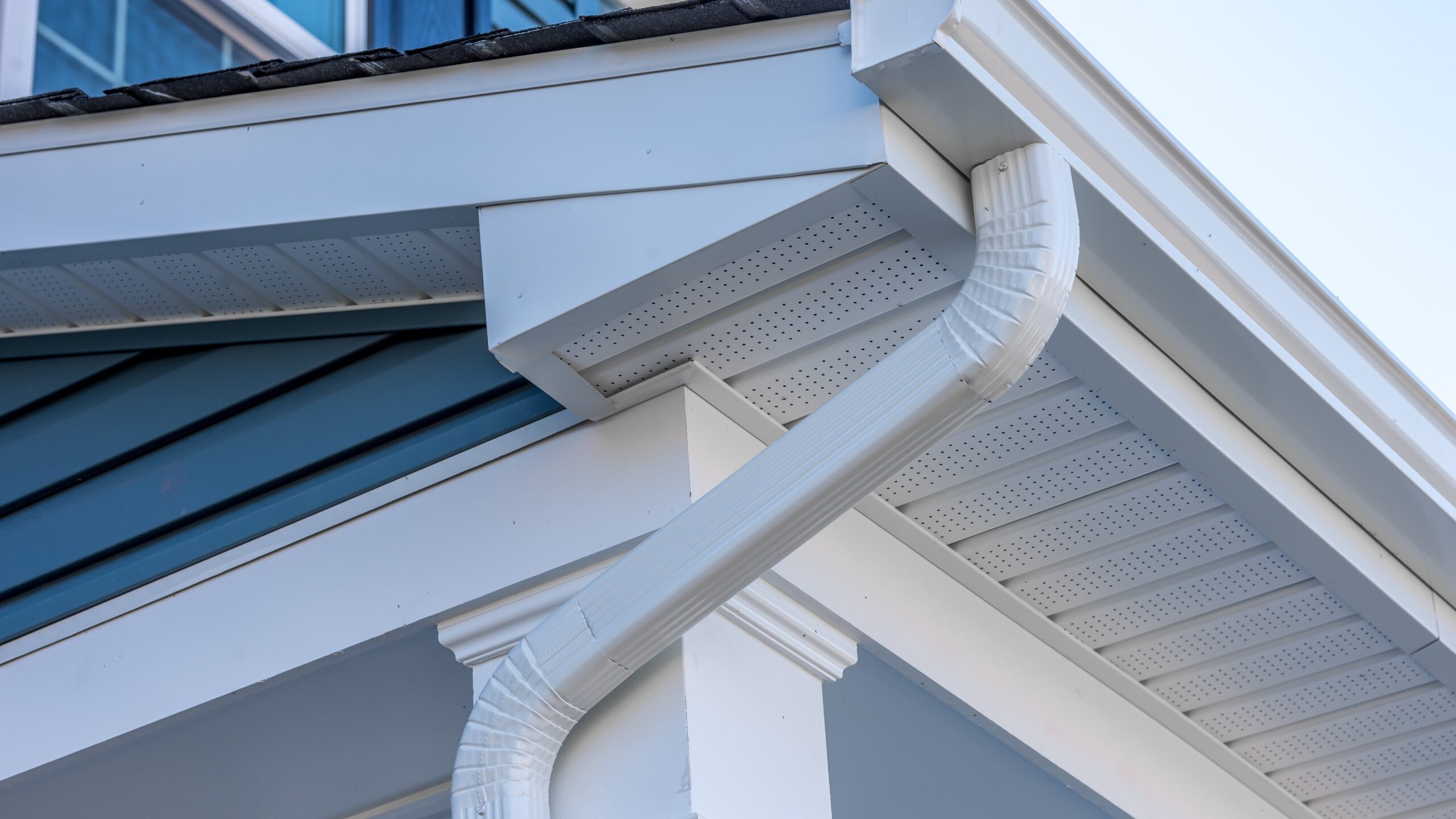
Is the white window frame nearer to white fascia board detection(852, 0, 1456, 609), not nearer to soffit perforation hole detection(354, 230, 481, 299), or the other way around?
soffit perforation hole detection(354, 230, 481, 299)

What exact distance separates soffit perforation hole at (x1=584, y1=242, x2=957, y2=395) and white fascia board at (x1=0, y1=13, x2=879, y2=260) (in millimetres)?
218

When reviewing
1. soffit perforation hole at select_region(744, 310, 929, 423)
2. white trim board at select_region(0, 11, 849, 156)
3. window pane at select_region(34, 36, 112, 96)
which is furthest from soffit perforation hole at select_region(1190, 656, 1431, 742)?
window pane at select_region(34, 36, 112, 96)

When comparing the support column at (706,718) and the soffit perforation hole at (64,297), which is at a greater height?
the soffit perforation hole at (64,297)

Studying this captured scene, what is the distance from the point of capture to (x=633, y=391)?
92.9 inches

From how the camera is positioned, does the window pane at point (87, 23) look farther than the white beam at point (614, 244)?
Yes

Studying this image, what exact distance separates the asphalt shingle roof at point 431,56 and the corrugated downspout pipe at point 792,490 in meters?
0.43

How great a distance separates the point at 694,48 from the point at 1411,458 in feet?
4.79

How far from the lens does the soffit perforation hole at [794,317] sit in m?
2.22

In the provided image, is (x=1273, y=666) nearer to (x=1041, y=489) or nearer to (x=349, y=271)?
(x=1041, y=489)

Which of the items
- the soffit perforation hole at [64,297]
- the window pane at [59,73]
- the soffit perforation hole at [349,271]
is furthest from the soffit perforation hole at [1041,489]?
the window pane at [59,73]

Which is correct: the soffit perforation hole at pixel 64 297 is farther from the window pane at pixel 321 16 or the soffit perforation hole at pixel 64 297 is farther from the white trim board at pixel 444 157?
the window pane at pixel 321 16

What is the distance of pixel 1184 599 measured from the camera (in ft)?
9.37

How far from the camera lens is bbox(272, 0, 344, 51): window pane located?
138 inches

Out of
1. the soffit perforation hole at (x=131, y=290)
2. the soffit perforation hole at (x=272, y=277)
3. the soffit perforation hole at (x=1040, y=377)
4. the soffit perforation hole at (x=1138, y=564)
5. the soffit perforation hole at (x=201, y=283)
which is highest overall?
the soffit perforation hole at (x=131, y=290)
